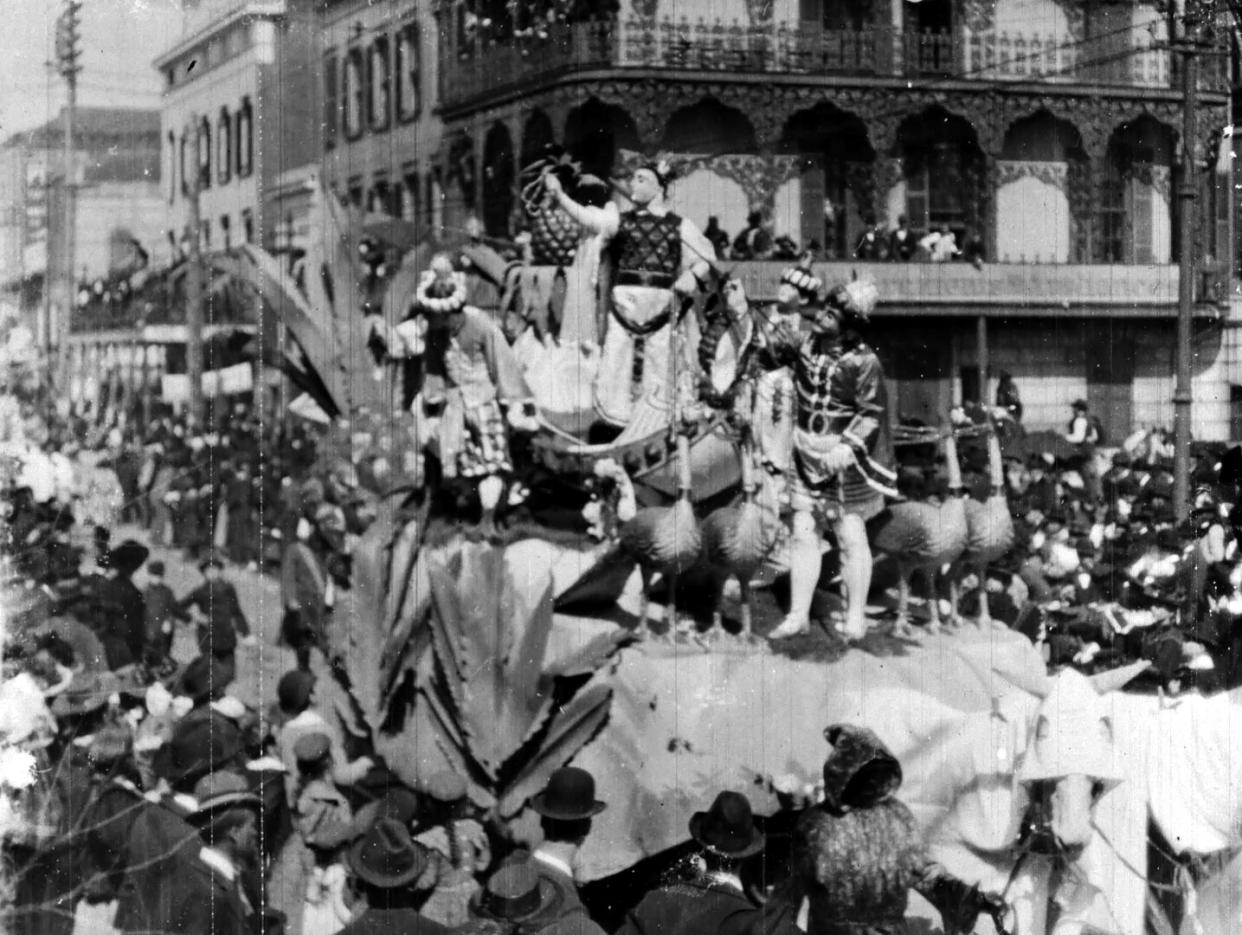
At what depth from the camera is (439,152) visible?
23.2 feet

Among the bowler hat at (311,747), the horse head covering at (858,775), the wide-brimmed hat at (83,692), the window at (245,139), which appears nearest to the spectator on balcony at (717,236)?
the window at (245,139)

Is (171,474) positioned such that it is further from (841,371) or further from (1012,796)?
(1012,796)

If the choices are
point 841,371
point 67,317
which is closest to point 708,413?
point 841,371

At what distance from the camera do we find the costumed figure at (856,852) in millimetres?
6496

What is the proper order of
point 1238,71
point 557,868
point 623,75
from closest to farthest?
1. point 557,868
2. point 623,75
3. point 1238,71

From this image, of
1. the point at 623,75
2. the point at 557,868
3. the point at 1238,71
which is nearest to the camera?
the point at 557,868

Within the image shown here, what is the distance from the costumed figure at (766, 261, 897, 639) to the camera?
7.10 m

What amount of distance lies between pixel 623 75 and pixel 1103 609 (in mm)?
2431

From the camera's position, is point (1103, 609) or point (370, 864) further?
point (1103, 609)

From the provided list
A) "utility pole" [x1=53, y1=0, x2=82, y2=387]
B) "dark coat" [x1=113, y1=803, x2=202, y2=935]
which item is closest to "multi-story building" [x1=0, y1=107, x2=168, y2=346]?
"utility pole" [x1=53, y1=0, x2=82, y2=387]

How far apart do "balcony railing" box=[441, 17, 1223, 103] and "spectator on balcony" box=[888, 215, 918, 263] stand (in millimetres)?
502

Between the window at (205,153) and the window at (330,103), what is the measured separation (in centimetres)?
39

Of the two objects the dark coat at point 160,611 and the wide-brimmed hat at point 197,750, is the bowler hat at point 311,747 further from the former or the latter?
the dark coat at point 160,611

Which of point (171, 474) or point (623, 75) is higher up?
point (623, 75)
